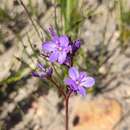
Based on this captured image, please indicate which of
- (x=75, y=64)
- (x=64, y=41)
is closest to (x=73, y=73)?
(x=64, y=41)

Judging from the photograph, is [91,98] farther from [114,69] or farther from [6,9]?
[6,9]

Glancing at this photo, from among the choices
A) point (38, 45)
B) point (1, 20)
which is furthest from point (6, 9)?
point (38, 45)

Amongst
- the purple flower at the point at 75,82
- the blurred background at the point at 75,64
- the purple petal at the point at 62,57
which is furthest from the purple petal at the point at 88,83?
the blurred background at the point at 75,64

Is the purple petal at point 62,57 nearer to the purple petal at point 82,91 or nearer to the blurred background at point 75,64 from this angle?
the purple petal at point 82,91

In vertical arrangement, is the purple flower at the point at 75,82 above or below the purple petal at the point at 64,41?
below

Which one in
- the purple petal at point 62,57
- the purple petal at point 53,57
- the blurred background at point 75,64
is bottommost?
the blurred background at point 75,64

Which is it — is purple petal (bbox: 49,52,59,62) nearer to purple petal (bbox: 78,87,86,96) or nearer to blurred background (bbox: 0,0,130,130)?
purple petal (bbox: 78,87,86,96)

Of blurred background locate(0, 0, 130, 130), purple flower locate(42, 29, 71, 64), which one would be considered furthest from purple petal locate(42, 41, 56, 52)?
blurred background locate(0, 0, 130, 130)
